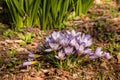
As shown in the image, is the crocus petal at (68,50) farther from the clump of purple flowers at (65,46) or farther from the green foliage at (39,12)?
the green foliage at (39,12)

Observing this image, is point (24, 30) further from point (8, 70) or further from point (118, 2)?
point (118, 2)

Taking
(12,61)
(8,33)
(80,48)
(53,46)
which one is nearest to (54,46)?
(53,46)

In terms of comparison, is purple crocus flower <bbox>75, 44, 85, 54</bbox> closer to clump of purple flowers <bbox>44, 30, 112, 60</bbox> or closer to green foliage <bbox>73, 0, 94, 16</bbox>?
clump of purple flowers <bbox>44, 30, 112, 60</bbox>

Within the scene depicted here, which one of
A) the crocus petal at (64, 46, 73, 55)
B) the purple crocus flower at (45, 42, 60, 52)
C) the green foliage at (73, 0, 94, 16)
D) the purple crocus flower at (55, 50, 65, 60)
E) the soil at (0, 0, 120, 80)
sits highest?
the green foliage at (73, 0, 94, 16)

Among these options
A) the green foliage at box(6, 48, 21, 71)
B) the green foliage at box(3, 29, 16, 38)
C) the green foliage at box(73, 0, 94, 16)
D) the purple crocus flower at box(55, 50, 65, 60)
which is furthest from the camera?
the green foliage at box(73, 0, 94, 16)

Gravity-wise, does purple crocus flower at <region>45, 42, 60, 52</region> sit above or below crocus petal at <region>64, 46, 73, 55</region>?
above

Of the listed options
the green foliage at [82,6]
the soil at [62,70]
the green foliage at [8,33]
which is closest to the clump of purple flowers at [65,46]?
the soil at [62,70]

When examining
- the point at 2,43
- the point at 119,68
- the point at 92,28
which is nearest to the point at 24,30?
the point at 2,43

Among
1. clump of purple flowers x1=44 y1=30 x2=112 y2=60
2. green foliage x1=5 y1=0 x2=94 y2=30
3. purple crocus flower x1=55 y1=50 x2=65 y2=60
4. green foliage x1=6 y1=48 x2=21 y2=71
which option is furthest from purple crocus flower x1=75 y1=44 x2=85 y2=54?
green foliage x1=5 y1=0 x2=94 y2=30
